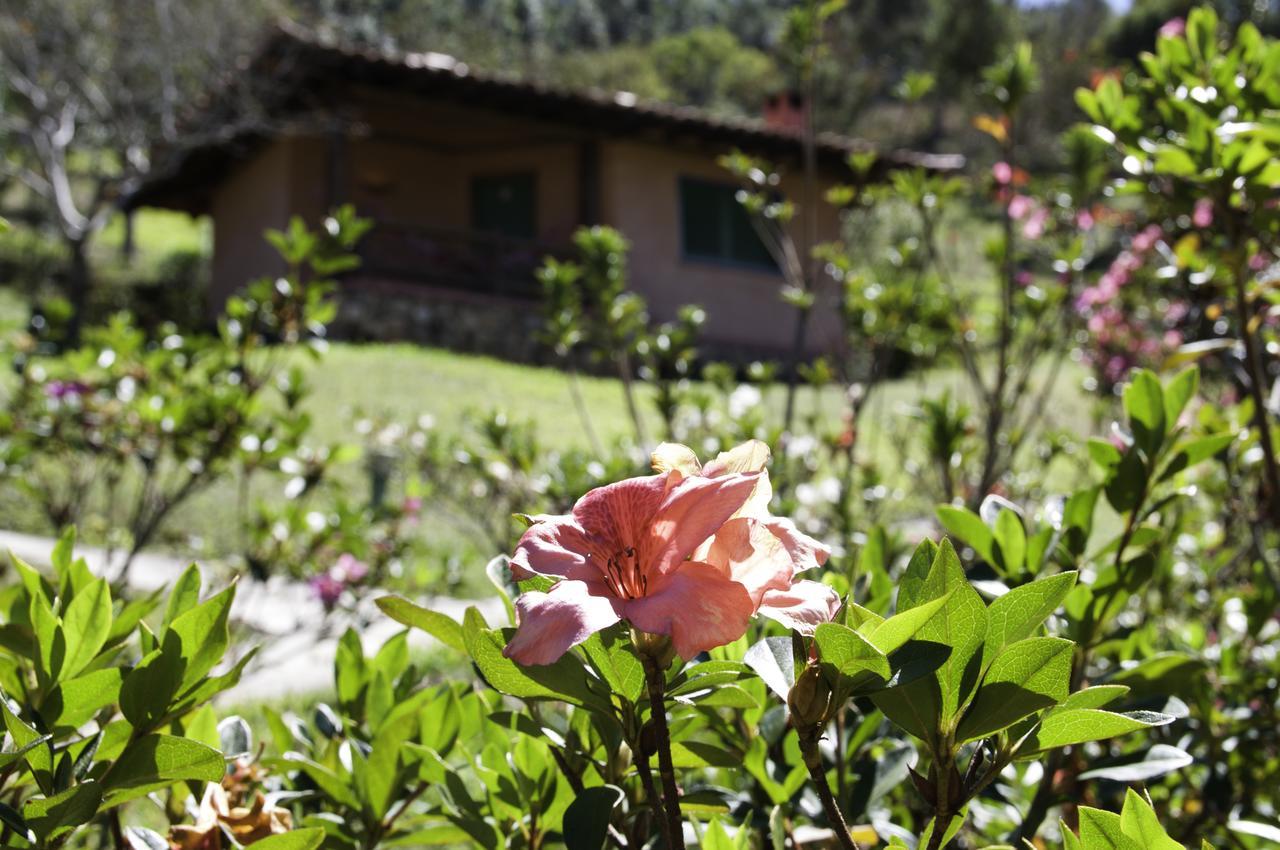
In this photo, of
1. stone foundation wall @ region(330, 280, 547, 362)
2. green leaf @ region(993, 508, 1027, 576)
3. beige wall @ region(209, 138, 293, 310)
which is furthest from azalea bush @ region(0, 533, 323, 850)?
beige wall @ region(209, 138, 293, 310)

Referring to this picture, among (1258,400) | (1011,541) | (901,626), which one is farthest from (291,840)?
(1258,400)

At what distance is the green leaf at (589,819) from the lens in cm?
72

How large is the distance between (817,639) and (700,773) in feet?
4.67

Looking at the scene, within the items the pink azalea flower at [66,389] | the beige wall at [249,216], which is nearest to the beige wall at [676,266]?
the beige wall at [249,216]

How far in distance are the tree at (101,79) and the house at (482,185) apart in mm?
1049

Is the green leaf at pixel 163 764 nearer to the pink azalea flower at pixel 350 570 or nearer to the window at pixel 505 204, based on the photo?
the pink azalea flower at pixel 350 570

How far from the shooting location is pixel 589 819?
73 cm

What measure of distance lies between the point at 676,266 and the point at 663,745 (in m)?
14.2

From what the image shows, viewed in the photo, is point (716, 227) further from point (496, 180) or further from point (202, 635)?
point (202, 635)

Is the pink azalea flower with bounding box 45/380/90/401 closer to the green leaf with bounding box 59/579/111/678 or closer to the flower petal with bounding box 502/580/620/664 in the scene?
the green leaf with bounding box 59/579/111/678

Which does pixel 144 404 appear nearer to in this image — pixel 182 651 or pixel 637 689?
pixel 182 651

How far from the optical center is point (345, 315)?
1270 centimetres

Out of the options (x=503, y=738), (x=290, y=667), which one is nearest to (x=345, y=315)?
(x=290, y=667)

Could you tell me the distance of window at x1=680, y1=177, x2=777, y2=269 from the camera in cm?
1497
